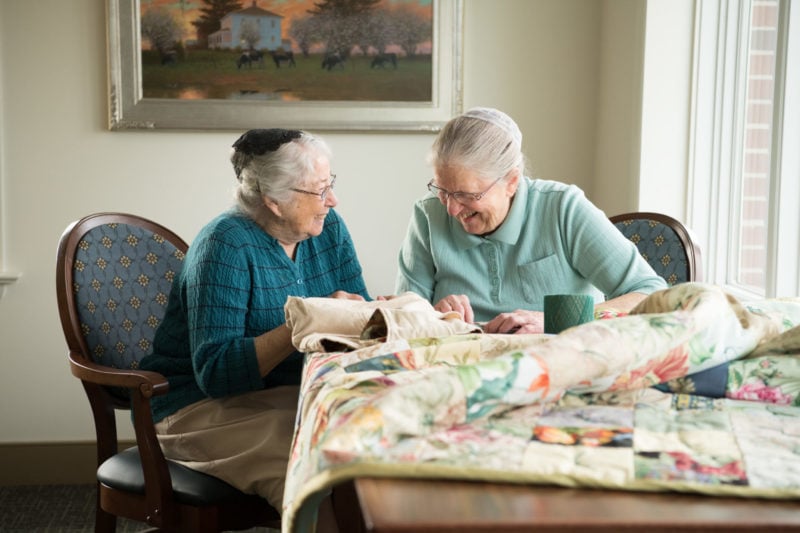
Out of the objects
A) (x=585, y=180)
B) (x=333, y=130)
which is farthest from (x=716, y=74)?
(x=333, y=130)

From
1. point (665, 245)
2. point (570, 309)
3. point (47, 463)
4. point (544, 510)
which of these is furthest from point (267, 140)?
point (47, 463)

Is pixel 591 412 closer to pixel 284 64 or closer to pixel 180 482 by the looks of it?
pixel 180 482

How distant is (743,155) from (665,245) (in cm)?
59

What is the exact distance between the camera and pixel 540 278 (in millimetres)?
2182

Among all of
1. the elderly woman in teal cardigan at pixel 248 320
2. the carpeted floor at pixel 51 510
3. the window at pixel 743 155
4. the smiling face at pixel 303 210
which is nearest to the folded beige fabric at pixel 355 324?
the elderly woman in teal cardigan at pixel 248 320

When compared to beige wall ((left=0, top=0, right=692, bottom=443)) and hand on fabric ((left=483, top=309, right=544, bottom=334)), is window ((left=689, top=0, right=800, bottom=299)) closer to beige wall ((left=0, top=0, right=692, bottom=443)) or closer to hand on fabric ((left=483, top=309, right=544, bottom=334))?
beige wall ((left=0, top=0, right=692, bottom=443))

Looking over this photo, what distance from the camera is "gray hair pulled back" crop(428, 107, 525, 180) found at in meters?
2.09

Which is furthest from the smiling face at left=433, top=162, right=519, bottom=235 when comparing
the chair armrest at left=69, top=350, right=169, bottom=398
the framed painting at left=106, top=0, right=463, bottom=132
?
the framed painting at left=106, top=0, right=463, bottom=132

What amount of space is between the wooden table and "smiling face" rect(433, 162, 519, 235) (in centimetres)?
139

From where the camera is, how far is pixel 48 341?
11.0 ft

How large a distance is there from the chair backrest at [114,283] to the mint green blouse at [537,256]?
30.7 inches

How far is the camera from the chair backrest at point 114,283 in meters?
2.22

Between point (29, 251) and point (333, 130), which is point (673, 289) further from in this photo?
point (29, 251)

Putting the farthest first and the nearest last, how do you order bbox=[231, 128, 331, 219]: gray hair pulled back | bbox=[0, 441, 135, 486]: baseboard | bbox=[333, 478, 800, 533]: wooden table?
bbox=[0, 441, 135, 486]: baseboard
bbox=[231, 128, 331, 219]: gray hair pulled back
bbox=[333, 478, 800, 533]: wooden table
